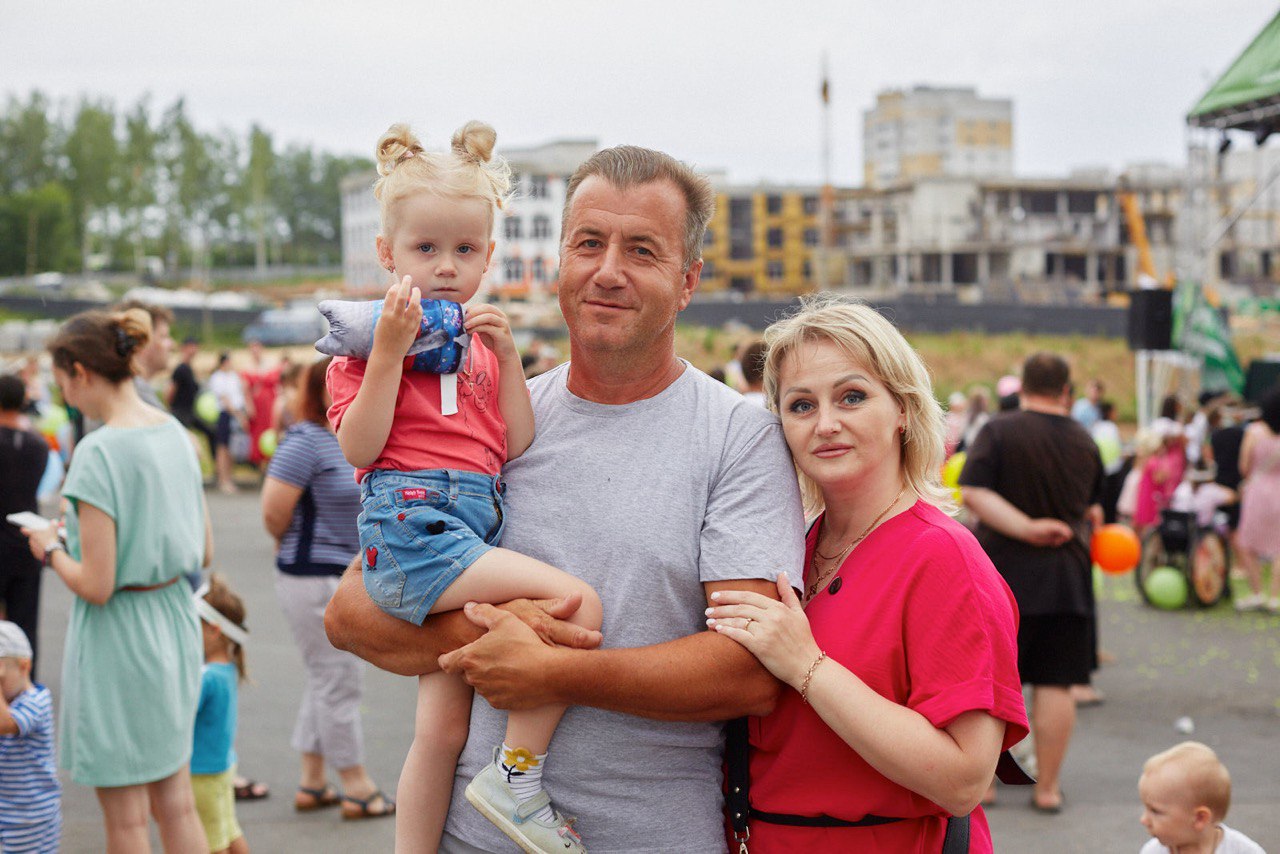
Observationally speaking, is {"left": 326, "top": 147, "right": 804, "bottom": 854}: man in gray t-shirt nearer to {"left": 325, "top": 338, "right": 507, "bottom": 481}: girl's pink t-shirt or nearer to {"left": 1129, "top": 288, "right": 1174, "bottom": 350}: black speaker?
{"left": 325, "top": 338, "right": 507, "bottom": 481}: girl's pink t-shirt

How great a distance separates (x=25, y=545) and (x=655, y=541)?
459cm

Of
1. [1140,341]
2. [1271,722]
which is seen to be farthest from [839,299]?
[1140,341]

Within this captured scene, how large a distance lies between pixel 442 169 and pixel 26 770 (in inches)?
111

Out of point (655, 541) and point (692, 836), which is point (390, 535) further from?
point (692, 836)

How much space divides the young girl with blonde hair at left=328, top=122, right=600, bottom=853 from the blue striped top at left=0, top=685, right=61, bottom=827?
2238 mm

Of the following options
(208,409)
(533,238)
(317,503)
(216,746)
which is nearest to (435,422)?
A: (216,746)

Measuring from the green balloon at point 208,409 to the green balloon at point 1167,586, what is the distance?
12180 mm

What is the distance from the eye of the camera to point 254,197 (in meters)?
69.6

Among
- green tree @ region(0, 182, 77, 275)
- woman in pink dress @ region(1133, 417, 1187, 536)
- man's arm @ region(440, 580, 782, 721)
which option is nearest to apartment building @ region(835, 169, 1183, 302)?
green tree @ region(0, 182, 77, 275)

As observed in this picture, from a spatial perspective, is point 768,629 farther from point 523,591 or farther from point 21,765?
point 21,765

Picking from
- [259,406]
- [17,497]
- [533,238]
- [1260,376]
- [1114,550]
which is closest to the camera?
[17,497]

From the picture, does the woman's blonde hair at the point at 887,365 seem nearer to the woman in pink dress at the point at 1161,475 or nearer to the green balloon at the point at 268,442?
the woman in pink dress at the point at 1161,475

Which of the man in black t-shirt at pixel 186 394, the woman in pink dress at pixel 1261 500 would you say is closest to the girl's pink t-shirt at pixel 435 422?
the woman in pink dress at pixel 1261 500

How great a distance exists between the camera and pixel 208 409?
16.2 m
